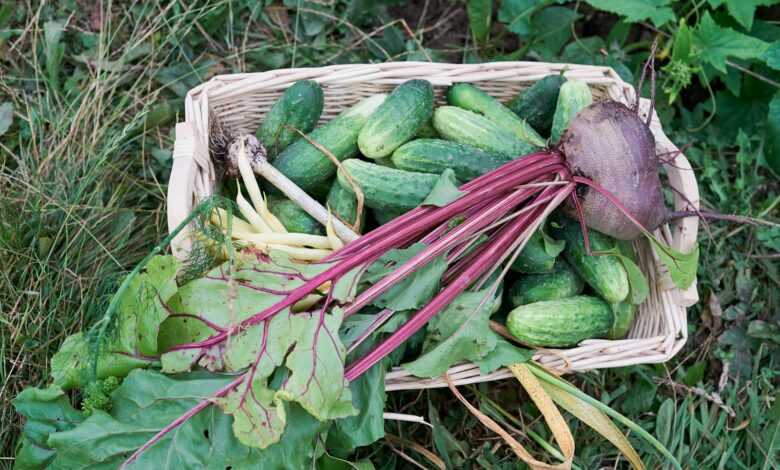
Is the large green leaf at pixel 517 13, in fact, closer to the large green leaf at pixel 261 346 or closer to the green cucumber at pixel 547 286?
the green cucumber at pixel 547 286

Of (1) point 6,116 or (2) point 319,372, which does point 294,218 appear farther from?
(1) point 6,116

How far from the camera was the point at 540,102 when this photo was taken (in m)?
1.91

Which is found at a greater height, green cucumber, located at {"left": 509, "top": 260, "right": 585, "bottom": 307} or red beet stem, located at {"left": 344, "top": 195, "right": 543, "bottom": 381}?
red beet stem, located at {"left": 344, "top": 195, "right": 543, "bottom": 381}

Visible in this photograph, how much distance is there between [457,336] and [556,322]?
231 millimetres

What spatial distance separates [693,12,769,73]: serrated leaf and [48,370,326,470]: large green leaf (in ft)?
4.64

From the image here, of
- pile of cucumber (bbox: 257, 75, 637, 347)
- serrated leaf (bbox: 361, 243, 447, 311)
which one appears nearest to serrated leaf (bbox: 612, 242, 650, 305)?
pile of cucumber (bbox: 257, 75, 637, 347)

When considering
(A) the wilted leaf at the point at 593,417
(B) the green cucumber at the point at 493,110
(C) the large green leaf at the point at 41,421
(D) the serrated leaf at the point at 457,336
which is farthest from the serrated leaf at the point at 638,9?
(C) the large green leaf at the point at 41,421

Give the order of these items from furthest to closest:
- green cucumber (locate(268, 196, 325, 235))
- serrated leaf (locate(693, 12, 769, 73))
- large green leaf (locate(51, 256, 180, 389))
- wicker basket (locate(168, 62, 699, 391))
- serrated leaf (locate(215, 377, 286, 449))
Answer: serrated leaf (locate(693, 12, 769, 73))
green cucumber (locate(268, 196, 325, 235))
wicker basket (locate(168, 62, 699, 391))
large green leaf (locate(51, 256, 180, 389))
serrated leaf (locate(215, 377, 286, 449))

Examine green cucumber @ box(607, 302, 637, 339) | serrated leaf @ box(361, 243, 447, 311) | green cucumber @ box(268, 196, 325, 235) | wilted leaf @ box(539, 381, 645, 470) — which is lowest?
wilted leaf @ box(539, 381, 645, 470)

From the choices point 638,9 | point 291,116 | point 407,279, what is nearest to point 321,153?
point 291,116

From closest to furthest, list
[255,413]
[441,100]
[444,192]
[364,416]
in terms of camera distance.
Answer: [255,413] < [364,416] < [444,192] < [441,100]

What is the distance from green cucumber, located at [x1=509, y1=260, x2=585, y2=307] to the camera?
1735mm

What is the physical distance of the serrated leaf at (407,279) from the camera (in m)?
1.56

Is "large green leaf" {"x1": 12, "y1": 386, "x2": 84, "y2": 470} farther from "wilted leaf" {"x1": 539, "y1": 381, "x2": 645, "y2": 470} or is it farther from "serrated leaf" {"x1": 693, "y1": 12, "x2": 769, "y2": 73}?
"serrated leaf" {"x1": 693, "y1": 12, "x2": 769, "y2": 73}
